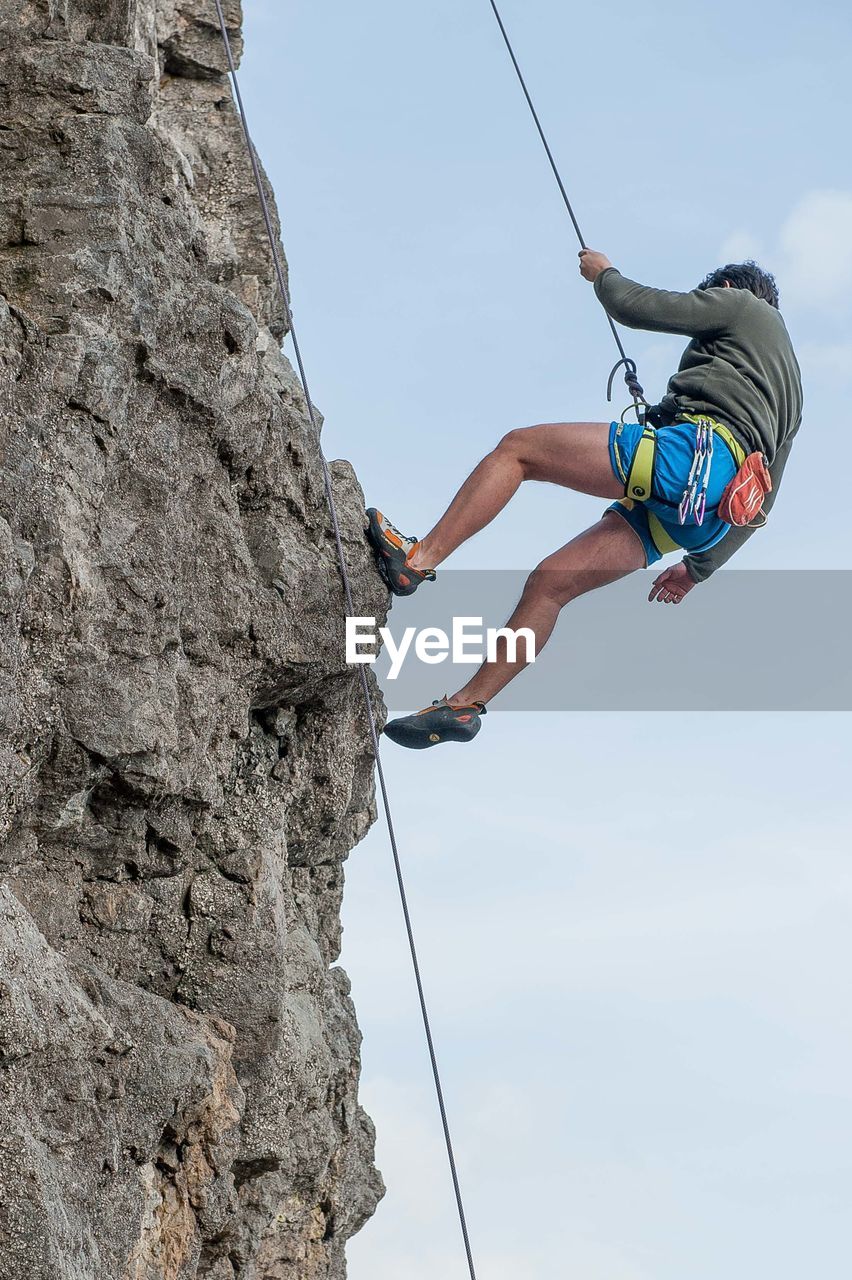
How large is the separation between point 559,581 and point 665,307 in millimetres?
1441

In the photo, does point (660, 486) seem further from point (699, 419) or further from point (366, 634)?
point (366, 634)

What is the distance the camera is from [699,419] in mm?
7445

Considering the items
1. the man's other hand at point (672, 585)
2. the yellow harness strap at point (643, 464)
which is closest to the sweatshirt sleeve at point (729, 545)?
the man's other hand at point (672, 585)

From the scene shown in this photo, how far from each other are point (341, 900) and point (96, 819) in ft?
8.24

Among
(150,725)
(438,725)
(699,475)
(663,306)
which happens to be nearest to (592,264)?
(663,306)

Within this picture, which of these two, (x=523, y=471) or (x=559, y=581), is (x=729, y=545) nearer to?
(x=559, y=581)

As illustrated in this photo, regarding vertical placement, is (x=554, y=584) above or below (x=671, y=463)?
below

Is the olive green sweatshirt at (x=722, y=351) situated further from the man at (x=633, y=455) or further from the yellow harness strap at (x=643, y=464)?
the yellow harness strap at (x=643, y=464)

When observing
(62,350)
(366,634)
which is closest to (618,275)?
(366,634)

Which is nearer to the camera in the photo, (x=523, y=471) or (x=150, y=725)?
(x=150, y=725)

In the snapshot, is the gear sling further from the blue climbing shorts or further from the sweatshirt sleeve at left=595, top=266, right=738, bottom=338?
the sweatshirt sleeve at left=595, top=266, right=738, bottom=338

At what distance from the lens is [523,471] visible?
7.53m

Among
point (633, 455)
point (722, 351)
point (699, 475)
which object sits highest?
point (722, 351)

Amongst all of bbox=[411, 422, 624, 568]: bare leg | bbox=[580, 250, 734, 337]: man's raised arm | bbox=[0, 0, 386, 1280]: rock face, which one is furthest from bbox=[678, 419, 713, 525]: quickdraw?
bbox=[0, 0, 386, 1280]: rock face
